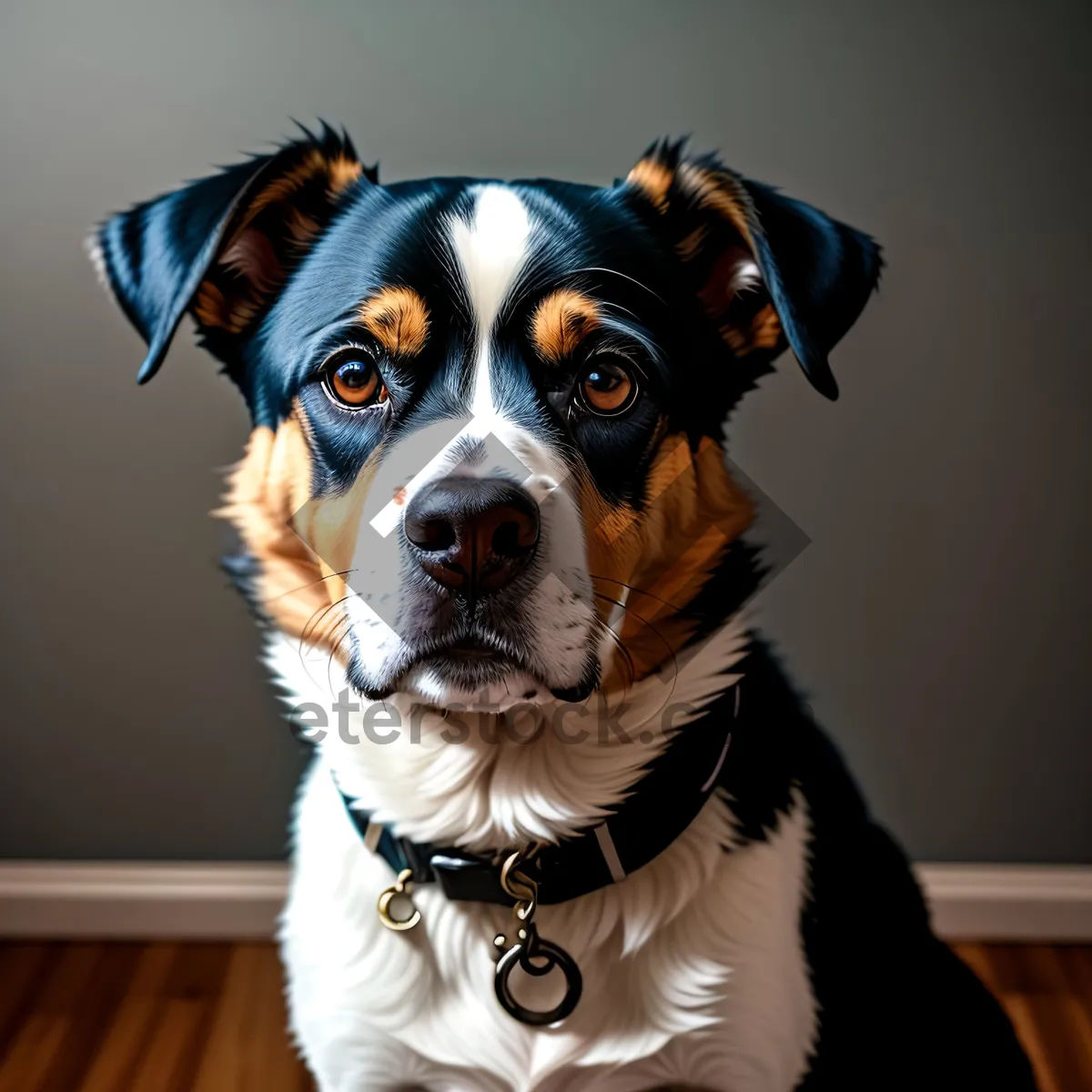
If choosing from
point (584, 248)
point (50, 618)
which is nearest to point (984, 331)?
point (584, 248)

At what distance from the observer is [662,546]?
3.57ft

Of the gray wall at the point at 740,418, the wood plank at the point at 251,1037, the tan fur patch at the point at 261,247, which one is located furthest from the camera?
the wood plank at the point at 251,1037

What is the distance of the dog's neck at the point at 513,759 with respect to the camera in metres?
1.07

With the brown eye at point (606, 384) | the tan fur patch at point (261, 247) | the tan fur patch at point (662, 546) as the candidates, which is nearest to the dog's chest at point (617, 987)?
the tan fur patch at point (662, 546)

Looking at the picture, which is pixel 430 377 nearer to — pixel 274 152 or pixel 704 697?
pixel 274 152

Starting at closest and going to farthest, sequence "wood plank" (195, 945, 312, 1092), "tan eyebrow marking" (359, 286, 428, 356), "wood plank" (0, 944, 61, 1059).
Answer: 1. "tan eyebrow marking" (359, 286, 428, 356)
2. "wood plank" (195, 945, 312, 1092)
3. "wood plank" (0, 944, 61, 1059)

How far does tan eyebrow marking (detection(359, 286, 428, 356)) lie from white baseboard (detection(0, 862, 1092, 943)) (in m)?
1.03

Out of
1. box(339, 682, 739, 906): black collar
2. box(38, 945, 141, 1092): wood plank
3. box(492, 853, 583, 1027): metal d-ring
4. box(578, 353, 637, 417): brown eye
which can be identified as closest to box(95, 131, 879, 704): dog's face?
box(578, 353, 637, 417): brown eye

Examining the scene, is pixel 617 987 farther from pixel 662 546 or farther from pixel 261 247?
pixel 261 247

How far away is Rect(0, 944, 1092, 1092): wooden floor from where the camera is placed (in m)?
1.48

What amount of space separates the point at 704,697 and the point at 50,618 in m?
1.07

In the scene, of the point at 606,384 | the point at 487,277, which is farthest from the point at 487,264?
the point at 606,384

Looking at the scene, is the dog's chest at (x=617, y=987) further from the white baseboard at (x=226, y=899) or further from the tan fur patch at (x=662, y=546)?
the white baseboard at (x=226, y=899)

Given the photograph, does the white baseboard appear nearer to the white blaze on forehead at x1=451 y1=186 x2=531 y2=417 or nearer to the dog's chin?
the dog's chin
